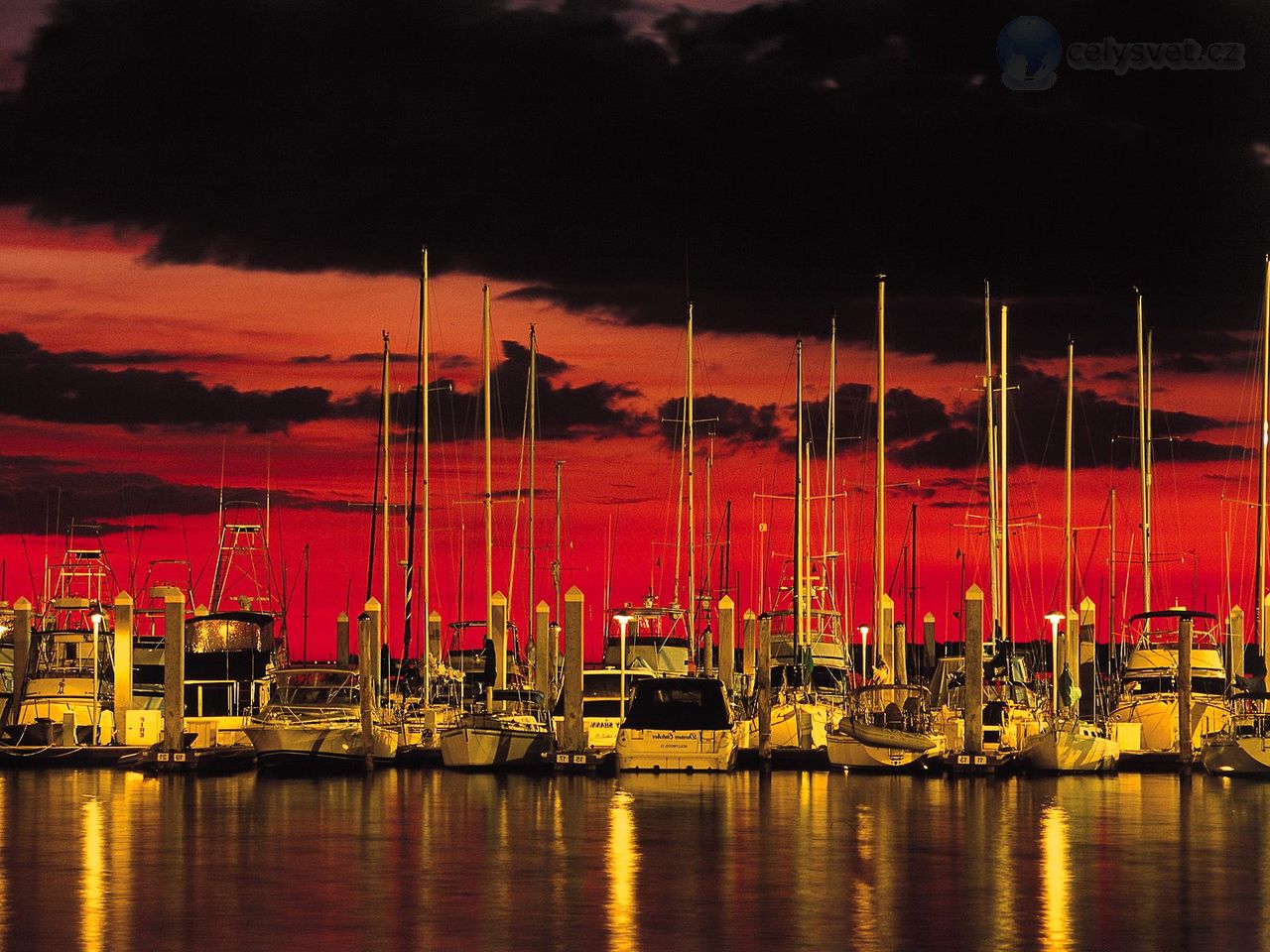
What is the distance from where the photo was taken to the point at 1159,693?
52906mm

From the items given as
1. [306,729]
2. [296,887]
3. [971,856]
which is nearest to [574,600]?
[306,729]

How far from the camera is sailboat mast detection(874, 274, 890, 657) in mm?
52812

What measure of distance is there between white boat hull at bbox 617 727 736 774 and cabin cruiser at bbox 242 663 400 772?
6.19 m

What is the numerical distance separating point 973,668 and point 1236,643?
17024mm

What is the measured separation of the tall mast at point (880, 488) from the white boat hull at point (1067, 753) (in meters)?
6.70

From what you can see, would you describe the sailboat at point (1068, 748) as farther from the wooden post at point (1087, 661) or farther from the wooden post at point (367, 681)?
the wooden post at point (367, 681)

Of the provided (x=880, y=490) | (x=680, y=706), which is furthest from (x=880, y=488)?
(x=680, y=706)

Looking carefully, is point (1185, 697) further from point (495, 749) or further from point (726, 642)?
point (495, 749)

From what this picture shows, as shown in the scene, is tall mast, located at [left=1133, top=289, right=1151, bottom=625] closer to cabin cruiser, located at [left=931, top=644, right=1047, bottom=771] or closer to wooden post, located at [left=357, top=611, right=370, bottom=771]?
cabin cruiser, located at [left=931, top=644, right=1047, bottom=771]

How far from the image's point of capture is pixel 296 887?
77.7 feet

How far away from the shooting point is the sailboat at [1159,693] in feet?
168

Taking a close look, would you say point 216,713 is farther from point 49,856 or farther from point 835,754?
point 49,856

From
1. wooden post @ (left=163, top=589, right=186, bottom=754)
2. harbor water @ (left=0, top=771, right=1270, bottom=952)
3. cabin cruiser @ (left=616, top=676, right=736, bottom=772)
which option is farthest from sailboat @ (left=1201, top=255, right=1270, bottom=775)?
wooden post @ (left=163, top=589, right=186, bottom=754)

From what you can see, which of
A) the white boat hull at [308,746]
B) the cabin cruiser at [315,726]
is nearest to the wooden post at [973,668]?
the cabin cruiser at [315,726]
